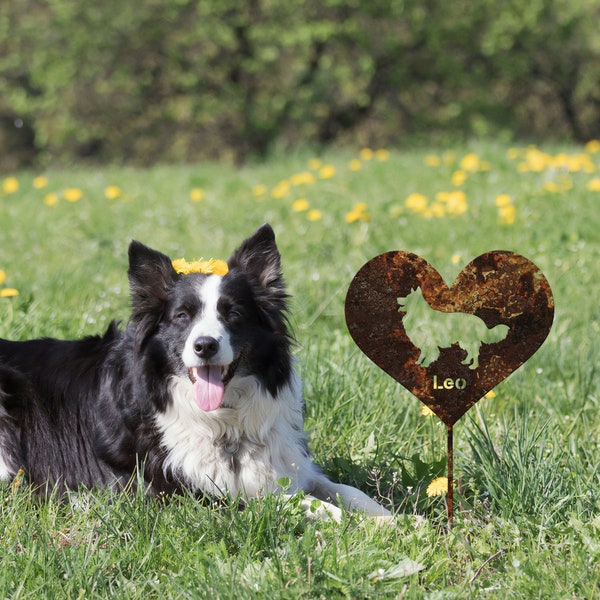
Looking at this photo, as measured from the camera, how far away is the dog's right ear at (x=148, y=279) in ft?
9.37

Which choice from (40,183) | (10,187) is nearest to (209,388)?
(40,183)

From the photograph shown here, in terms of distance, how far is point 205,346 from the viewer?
8.57 feet

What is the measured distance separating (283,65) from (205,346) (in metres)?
13.3

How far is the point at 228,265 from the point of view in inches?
117

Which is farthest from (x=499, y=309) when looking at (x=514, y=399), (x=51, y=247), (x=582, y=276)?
(x=51, y=247)

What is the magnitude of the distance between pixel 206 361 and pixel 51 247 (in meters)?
4.40

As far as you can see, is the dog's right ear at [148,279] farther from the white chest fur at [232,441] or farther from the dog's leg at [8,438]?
the dog's leg at [8,438]

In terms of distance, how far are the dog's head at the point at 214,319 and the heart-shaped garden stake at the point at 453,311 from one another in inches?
17.5

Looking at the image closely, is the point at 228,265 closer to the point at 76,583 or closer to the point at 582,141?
the point at 76,583

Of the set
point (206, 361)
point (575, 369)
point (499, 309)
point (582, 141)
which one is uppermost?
point (582, 141)

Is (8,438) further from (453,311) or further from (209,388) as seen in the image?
(453,311)

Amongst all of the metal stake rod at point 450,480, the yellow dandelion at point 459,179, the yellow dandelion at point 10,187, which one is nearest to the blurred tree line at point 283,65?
the yellow dandelion at point 10,187

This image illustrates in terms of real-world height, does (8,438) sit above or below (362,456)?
above

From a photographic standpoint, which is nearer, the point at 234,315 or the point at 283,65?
the point at 234,315
